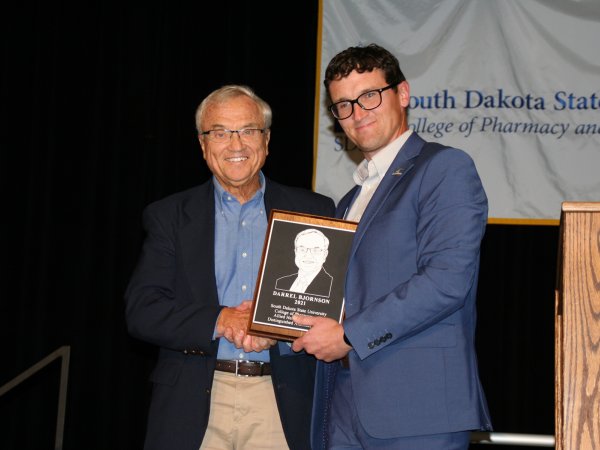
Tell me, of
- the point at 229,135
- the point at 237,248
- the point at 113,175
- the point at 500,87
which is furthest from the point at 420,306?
the point at 113,175

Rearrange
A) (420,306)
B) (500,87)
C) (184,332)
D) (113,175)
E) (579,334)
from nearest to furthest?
(579,334), (420,306), (184,332), (500,87), (113,175)

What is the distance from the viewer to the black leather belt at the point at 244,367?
9.41 feet

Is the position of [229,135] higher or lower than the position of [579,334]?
higher

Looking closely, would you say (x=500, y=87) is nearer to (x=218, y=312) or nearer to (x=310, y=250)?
(x=310, y=250)

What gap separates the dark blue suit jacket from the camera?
2.38 metres

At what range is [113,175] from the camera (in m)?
5.61

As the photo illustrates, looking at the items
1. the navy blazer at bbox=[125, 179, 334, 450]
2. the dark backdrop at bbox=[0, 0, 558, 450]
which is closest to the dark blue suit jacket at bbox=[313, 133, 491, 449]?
the navy blazer at bbox=[125, 179, 334, 450]

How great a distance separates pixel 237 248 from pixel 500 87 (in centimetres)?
→ 273

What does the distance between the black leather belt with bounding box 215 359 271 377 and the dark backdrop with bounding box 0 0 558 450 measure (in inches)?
105

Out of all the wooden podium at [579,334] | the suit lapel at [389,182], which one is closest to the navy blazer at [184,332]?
the suit lapel at [389,182]

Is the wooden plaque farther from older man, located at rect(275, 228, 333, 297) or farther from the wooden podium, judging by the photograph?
the wooden podium

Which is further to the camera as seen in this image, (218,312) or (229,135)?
(229,135)

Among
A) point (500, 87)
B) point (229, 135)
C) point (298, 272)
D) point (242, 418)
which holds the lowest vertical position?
point (242, 418)

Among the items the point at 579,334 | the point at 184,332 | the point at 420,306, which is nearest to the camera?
the point at 579,334
